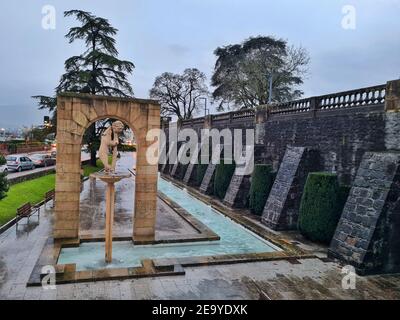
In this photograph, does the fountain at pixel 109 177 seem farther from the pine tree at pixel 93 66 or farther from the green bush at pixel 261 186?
the pine tree at pixel 93 66

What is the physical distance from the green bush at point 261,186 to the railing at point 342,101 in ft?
9.79

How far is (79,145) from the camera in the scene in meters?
9.75

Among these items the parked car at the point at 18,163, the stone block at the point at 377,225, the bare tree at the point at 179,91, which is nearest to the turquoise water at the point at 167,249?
the stone block at the point at 377,225

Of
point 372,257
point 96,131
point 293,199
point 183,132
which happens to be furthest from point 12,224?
point 183,132

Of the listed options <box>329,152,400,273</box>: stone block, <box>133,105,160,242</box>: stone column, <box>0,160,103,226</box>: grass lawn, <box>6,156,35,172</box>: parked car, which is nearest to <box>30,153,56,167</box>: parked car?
<box>6,156,35,172</box>: parked car

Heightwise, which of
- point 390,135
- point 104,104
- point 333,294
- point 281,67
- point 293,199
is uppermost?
point 281,67

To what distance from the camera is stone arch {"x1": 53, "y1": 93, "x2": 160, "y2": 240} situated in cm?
960

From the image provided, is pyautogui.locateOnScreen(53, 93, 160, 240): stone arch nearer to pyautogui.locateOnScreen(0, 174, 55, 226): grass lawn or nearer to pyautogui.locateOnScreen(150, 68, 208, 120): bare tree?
pyautogui.locateOnScreen(0, 174, 55, 226): grass lawn

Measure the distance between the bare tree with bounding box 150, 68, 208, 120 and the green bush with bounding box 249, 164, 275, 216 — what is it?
36.8 meters

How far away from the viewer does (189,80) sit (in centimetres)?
5122

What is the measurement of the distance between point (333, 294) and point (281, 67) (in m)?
32.6

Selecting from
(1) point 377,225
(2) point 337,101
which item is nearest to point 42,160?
(2) point 337,101

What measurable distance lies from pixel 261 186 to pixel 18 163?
1941 cm
